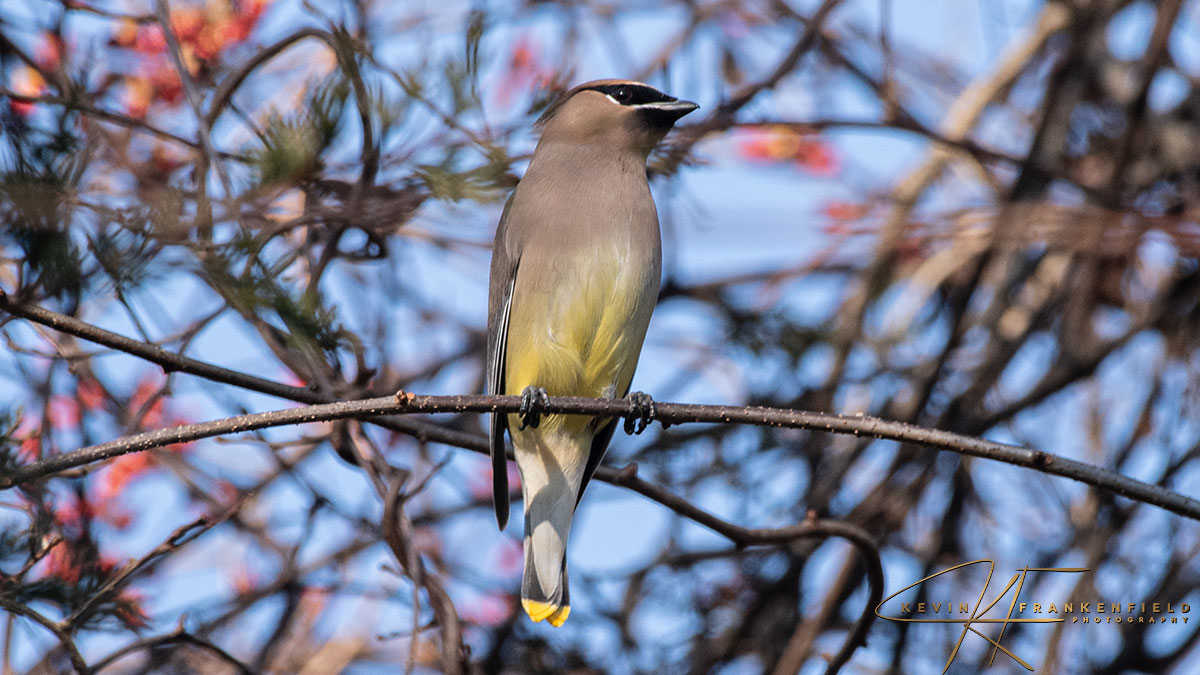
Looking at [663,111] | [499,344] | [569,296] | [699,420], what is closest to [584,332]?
[569,296]

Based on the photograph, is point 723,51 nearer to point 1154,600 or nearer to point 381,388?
point 381,388

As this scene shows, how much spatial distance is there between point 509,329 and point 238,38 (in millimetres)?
1485

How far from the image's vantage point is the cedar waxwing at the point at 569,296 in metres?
3.26

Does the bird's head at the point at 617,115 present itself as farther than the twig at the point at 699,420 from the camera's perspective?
Yes

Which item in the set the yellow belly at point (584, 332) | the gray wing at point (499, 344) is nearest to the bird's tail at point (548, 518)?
the gray wing at point (499, 344)

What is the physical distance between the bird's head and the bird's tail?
870 millimetres

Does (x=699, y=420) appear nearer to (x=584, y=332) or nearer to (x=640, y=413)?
(x=640, y=413)

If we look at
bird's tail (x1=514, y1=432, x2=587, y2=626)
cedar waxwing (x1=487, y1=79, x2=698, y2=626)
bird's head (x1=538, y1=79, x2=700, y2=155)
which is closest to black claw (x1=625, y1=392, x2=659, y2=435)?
cedar waxwing (x1=487, y1=79, x2=698, y2=626)

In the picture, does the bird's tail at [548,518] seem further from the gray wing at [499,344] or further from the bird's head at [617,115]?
the bird's head at [617,115]

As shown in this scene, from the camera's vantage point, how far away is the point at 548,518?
3.48m

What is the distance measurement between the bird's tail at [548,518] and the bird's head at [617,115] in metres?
0.87

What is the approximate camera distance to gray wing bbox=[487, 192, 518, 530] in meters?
3.23

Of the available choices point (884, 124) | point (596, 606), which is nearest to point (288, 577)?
point (596, 606)

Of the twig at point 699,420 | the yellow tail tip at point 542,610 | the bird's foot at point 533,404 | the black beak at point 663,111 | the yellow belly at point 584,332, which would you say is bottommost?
the twig at point 699,420
